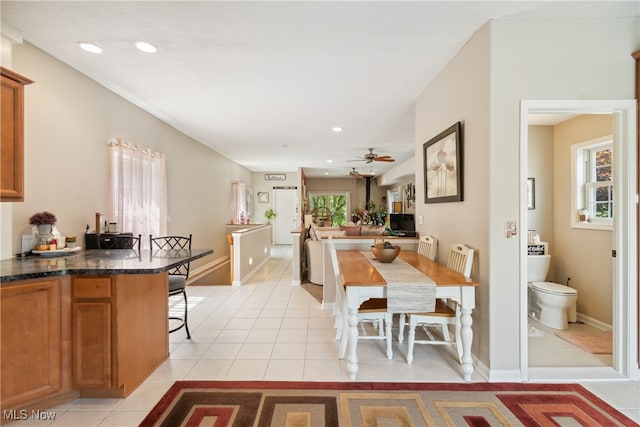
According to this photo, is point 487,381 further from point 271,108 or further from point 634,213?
point 271,108

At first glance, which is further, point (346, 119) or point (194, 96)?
point (346, 119)

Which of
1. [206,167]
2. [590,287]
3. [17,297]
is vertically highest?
[206,167]

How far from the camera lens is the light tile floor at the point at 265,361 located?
193 cm

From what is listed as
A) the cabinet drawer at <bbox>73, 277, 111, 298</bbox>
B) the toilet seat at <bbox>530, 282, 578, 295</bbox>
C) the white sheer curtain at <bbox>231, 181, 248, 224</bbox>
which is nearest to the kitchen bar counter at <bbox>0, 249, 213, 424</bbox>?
the cabinet drawer at <bbox>73, 277, 111, 298</bbox>

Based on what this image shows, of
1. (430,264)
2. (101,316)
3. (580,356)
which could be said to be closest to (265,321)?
(101,316)

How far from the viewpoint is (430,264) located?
2.74m

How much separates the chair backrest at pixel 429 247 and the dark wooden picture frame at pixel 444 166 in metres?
0.42

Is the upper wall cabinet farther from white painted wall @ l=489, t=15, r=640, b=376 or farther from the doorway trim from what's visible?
the doorway trim

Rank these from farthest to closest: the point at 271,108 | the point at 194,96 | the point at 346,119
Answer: the point at 346,119
the point at 271,108
the point at 194,96

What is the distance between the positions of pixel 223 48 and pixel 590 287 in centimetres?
464

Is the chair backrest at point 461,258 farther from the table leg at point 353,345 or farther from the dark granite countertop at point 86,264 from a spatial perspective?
the dark granite countertop at point 86,264

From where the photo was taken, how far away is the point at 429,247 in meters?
3.11

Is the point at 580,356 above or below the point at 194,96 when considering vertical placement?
below

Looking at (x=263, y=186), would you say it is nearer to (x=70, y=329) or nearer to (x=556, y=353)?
(x=70, y=329)
